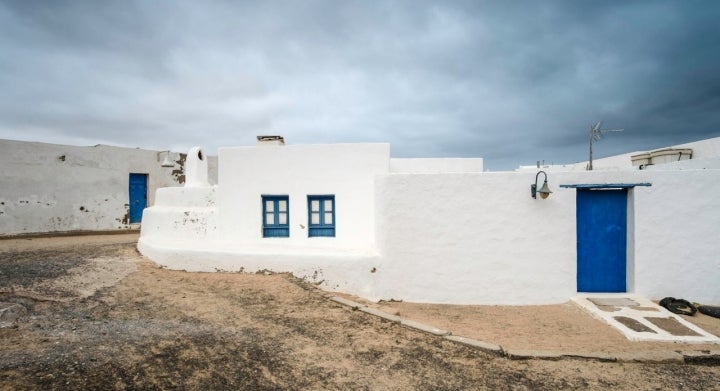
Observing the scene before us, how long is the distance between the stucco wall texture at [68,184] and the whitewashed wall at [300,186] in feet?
33.9

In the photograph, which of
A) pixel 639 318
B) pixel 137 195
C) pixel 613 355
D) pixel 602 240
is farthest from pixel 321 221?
pixel 137 195

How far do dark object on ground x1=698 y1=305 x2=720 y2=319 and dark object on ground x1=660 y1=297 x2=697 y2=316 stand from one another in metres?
0.27

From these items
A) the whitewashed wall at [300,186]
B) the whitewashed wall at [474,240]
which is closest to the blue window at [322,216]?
the whitewashed wall at [300,186]

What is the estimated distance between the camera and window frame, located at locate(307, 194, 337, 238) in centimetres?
1027

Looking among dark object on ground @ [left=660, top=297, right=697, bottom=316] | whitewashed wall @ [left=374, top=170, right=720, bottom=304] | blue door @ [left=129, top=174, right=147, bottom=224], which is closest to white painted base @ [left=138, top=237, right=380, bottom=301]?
whitewashed wall @ [left=374, top=170, right=720, bottom=304]

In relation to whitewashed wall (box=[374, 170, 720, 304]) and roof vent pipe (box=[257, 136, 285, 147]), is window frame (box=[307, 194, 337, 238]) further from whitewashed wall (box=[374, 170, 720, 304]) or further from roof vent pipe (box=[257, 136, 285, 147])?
roof vent pipe (box=[257, 136, 285, 147])

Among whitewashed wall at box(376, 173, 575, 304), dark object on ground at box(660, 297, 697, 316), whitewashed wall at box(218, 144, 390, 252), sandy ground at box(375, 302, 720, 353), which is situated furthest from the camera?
whitewashed wall at box(218, 144, 390, 252)

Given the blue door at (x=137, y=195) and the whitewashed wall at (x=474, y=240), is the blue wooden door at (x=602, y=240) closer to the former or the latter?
the whitewashed wall at (x=474, y=240)

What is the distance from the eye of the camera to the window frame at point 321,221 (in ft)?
33.7

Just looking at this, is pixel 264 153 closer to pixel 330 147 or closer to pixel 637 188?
pixel 330 147

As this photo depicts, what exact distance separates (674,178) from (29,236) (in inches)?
856

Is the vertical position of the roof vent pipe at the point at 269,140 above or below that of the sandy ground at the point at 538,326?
above

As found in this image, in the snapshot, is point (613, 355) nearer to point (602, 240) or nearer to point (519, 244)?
point (519, 244)

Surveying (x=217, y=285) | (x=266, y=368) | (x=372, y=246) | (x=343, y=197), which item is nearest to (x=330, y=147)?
(x=343, y=197)
